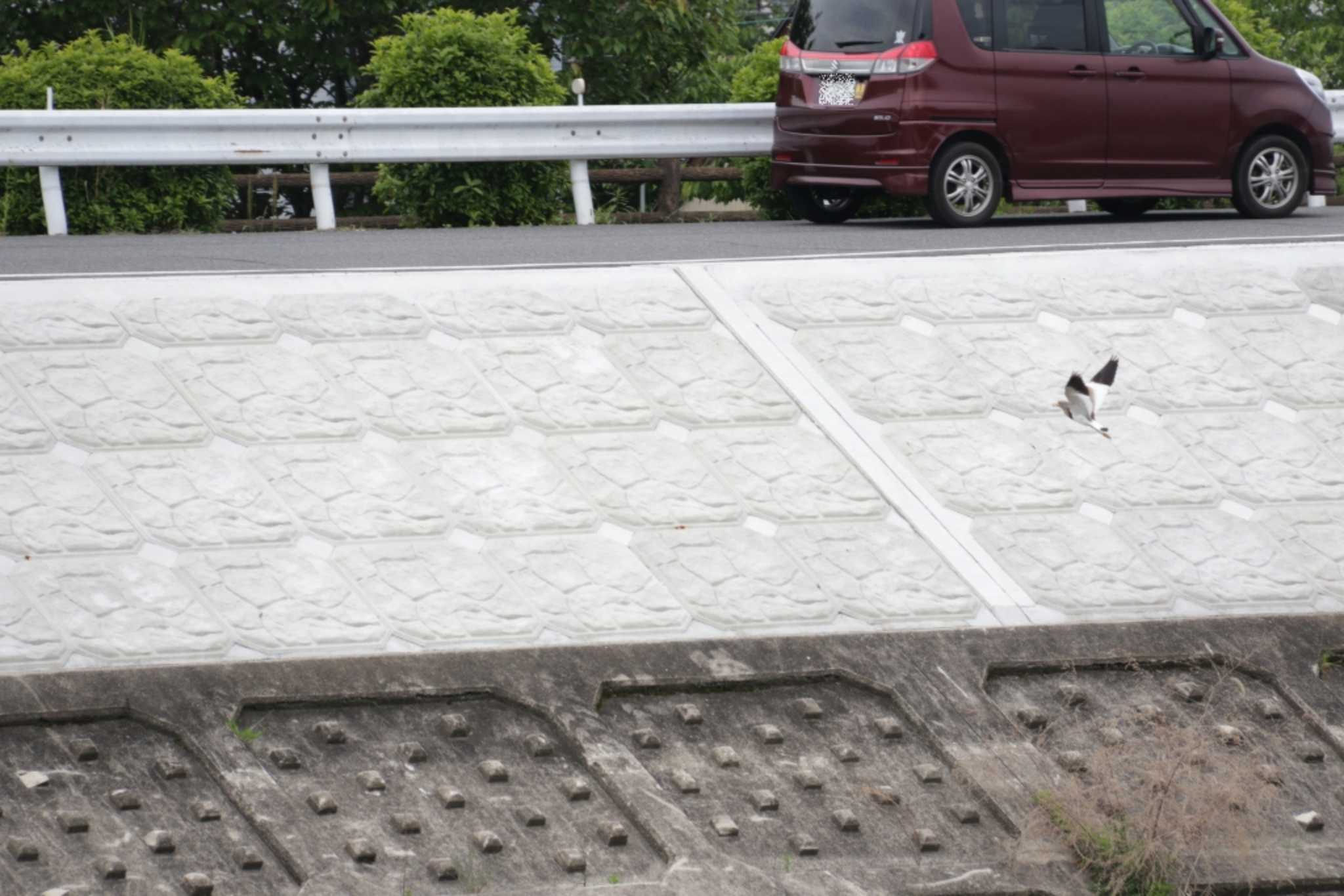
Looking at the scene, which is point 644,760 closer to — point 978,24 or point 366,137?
point 978,24

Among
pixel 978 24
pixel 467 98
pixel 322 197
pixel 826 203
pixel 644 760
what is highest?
pixel 978 24

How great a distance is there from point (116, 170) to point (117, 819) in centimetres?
904

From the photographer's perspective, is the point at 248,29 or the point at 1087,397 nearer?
the point at 1087,397

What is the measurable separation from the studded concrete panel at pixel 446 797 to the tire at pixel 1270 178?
30.3 ft

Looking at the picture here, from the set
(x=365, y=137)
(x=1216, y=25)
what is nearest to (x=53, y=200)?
A: (x=365, y=137)

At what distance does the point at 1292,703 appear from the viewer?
5320 mm

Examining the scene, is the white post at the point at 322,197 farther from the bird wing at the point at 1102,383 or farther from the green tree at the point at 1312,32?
the green tree at the point at 1312,32

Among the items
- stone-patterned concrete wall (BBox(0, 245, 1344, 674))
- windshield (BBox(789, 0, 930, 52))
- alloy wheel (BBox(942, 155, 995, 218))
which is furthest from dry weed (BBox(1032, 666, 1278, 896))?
windshield (BBox(789, 0, 930, 52))

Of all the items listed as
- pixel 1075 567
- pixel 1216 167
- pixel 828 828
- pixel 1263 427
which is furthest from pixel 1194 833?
pixel 1216 167

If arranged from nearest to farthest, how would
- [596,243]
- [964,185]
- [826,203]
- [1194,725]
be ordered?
[1194,725] → [596,243] → [964,185] → [826,203]

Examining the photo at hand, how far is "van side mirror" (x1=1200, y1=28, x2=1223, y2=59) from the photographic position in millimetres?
12266

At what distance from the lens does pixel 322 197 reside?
12961 mm

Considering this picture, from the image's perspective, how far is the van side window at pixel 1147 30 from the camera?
12.2 metres

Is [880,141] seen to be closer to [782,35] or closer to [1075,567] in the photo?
[782,35]
